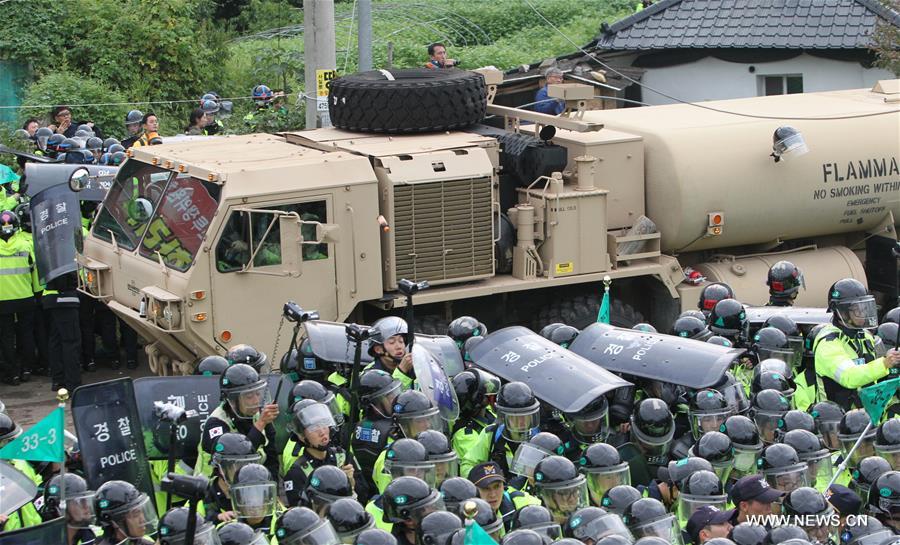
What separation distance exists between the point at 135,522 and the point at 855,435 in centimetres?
420

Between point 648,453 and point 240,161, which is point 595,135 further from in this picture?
point 648,453

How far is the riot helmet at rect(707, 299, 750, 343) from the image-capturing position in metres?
10.5

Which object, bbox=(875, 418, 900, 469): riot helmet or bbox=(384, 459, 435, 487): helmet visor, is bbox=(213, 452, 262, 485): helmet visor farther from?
bbox=(875, 418, 900, 469): riot helmet

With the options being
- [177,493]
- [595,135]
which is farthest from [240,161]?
[177,493]

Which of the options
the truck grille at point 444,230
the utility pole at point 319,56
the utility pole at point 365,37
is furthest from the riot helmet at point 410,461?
the utility pole at point 365,37

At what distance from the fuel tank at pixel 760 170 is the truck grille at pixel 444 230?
175 centimetres

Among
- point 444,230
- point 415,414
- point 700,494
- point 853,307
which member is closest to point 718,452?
point 700,494

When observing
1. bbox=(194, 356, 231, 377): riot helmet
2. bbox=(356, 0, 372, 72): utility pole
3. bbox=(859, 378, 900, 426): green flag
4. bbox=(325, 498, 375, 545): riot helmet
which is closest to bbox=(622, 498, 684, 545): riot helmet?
bbox=(325, 498, 375, 545): riot helmet

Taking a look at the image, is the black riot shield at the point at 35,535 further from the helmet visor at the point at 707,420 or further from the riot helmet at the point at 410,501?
the helmet visor at the point at 707,420

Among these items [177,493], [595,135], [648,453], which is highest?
[595,135]

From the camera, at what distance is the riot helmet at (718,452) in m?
7.92

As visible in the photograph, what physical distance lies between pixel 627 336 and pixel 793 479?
2335 mm

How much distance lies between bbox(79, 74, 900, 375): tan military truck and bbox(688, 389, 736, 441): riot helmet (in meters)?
3.36

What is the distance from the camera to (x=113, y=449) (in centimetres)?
807
